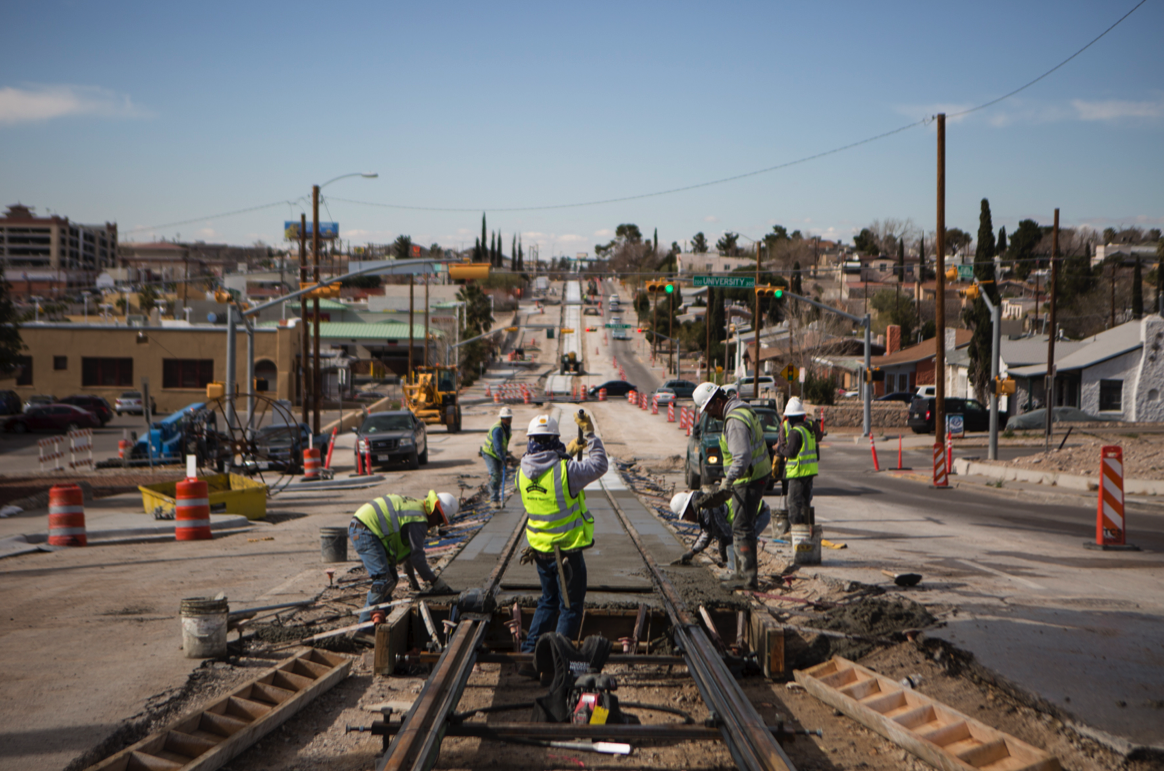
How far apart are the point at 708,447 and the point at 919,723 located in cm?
880

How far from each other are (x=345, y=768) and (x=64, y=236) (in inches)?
8441

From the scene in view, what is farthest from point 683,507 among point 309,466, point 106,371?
point 106,371

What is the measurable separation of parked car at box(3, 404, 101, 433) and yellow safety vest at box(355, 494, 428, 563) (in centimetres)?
3776

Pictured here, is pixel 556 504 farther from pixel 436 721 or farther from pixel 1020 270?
pixel 1020 270

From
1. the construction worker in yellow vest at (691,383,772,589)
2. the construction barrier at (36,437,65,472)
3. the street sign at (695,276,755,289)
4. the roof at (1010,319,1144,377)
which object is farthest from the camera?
the roof at (1010,319,1144,377)

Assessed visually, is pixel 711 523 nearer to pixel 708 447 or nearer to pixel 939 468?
pixel 708 447

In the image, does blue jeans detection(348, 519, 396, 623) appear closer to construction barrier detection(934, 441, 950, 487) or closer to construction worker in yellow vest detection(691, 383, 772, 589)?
construction worker in yellow vest detection(691, 383, 772, 589)

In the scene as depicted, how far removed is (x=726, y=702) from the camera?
18.3 feet

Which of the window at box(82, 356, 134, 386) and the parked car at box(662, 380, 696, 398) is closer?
the window at box(82, 356, 134, 386)

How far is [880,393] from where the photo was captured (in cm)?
6612

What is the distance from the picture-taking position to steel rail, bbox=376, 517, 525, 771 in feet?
15.7

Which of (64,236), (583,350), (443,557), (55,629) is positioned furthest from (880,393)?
(64,236)

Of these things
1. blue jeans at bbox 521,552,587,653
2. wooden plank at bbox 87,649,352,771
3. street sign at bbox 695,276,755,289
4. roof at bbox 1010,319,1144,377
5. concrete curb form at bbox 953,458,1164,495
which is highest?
street sign at bbox 695,276,755,289

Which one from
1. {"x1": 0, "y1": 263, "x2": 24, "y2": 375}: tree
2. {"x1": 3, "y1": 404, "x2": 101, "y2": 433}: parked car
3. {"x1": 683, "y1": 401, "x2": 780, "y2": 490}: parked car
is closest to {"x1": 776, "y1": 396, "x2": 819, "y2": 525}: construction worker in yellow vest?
{"x1": 683, "y1": 401, "x2": 780, "y2": 490}: parked car
